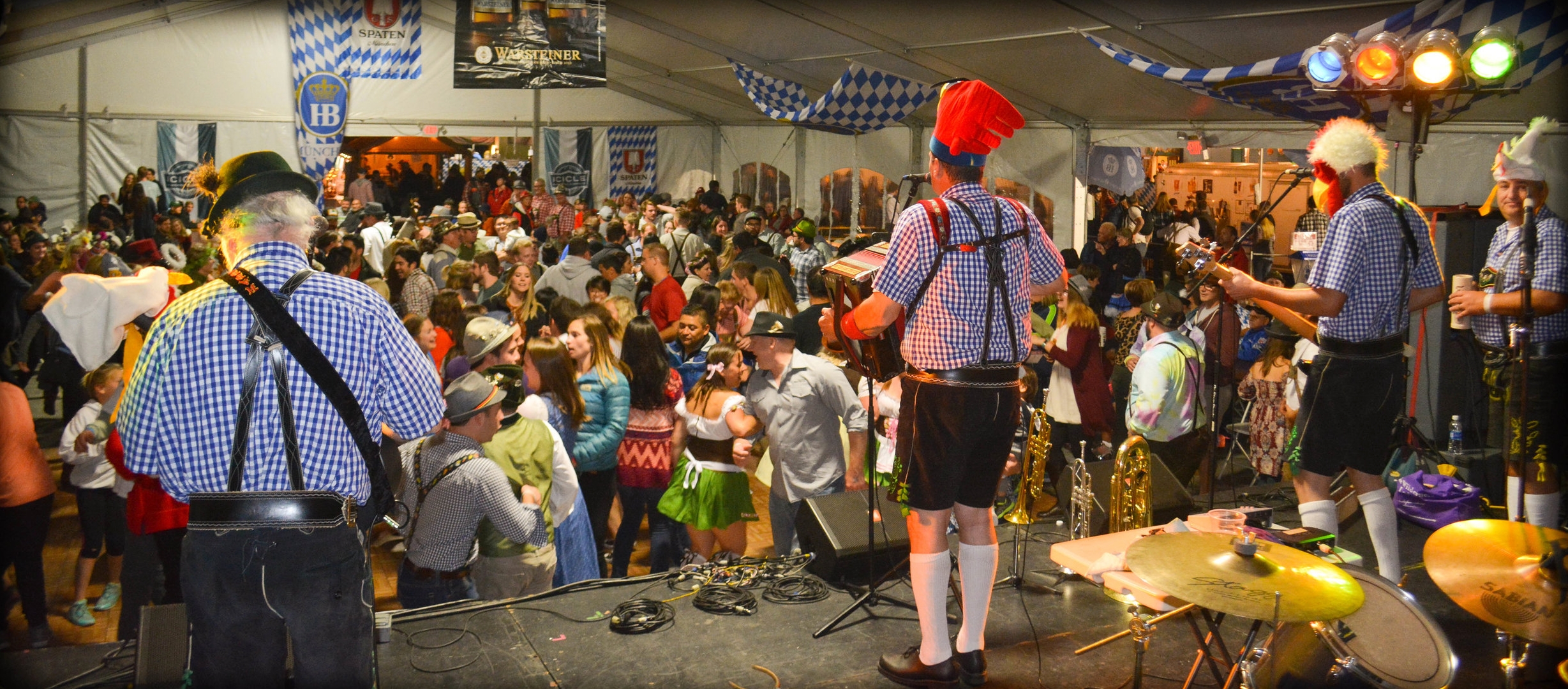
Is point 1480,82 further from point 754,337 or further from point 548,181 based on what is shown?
point 548,181

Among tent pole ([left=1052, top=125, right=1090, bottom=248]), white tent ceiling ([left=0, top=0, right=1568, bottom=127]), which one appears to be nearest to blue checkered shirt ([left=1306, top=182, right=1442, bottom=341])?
white tent ceiling ([left=0, top=0, right=1568, bottom=127])

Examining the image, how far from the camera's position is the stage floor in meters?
3.31

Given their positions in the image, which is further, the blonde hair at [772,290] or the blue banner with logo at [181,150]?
the blue banner with logo at [181,150]

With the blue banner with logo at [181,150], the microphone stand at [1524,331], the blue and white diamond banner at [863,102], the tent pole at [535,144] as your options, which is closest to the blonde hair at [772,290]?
the blue and white diamond banner at [863,102]

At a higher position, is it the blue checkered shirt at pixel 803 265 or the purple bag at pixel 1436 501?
the blue checkered shirt at pixel 803 265

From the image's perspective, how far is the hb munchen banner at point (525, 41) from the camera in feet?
31.7

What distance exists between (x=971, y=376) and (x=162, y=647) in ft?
7.70

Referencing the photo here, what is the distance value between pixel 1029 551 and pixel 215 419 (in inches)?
131

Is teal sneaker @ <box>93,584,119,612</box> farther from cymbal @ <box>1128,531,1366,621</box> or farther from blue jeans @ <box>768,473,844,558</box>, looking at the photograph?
cymbal @ <box>1128,531,1366,621</box>

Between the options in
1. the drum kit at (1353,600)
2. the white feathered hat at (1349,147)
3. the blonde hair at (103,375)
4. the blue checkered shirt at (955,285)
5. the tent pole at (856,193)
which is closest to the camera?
the drum kit at (1353,600)

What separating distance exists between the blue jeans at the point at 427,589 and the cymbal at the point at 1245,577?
96.9 inches

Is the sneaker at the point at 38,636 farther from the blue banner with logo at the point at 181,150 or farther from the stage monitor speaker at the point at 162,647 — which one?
the blue banner with logo at the point at 181,150

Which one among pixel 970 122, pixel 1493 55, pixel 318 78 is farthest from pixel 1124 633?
pixel 318 78

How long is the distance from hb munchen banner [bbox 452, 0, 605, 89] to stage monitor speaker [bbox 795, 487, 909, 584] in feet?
21.3
